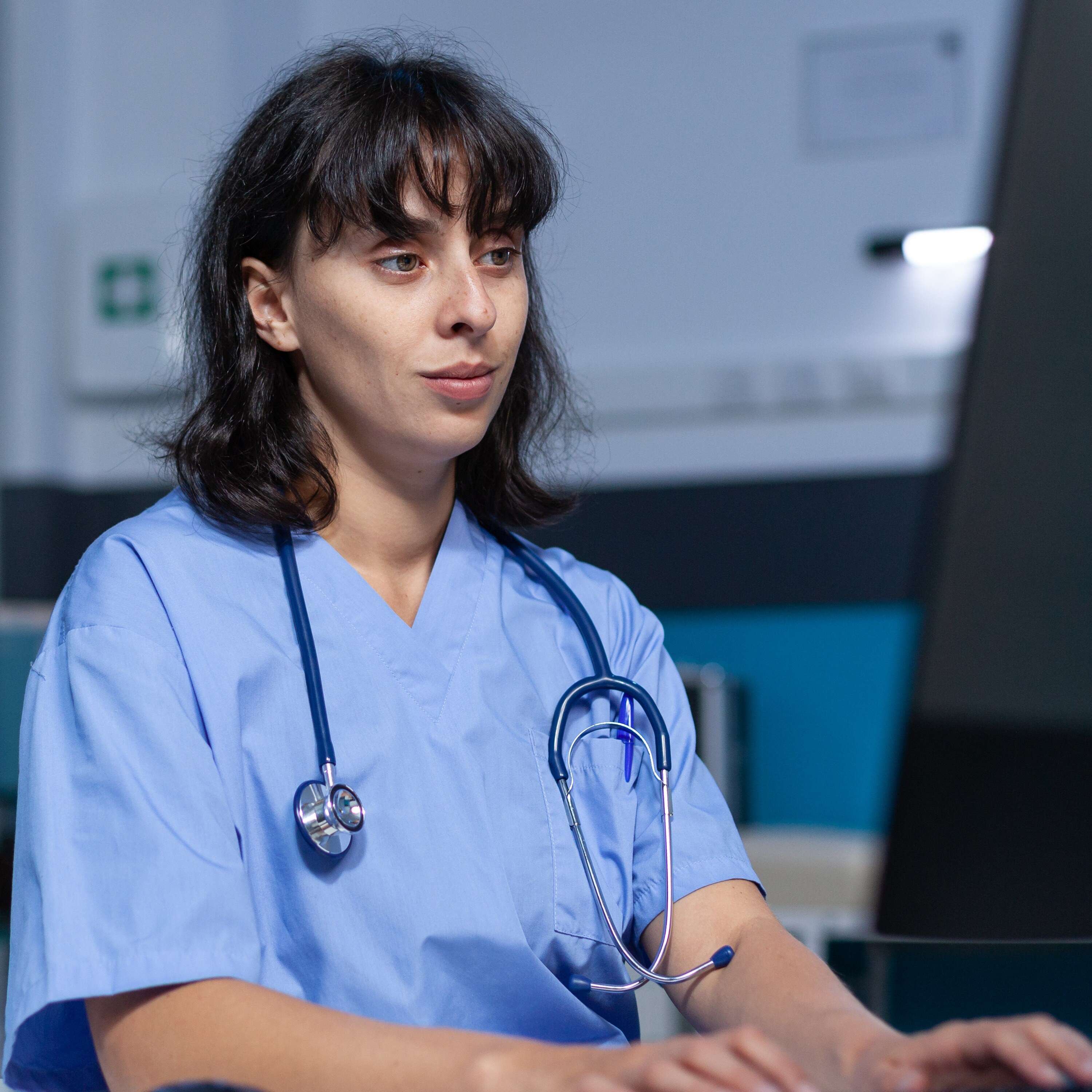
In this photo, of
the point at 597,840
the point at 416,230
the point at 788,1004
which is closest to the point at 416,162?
the point at 416,230

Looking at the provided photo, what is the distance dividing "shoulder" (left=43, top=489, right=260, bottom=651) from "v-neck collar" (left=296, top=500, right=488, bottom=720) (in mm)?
73

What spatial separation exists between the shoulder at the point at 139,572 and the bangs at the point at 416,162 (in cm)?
25

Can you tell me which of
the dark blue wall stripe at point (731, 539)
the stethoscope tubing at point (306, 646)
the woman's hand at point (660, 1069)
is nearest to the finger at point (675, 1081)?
the woman's hand at point (660, 1069)

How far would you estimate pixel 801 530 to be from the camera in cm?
276

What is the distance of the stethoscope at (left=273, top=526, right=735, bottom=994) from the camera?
2.61 ft

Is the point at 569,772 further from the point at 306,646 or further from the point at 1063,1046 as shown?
the point at 1063,1046

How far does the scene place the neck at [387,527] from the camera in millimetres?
1015

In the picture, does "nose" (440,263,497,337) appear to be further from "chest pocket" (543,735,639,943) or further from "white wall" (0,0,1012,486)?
"white wall" (0,0,1012,486)

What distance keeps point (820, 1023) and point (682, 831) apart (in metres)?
0.22

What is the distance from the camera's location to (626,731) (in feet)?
3.25

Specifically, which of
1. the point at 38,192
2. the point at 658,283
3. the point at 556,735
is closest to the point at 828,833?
the point at 658,283

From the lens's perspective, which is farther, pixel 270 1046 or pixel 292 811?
pixel 292 811

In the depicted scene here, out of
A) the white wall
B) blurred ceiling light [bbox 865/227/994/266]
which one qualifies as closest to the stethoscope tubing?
the white wall

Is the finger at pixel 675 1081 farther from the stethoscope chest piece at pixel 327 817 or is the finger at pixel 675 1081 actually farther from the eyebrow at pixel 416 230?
the eyebrow at pixel 416 230
